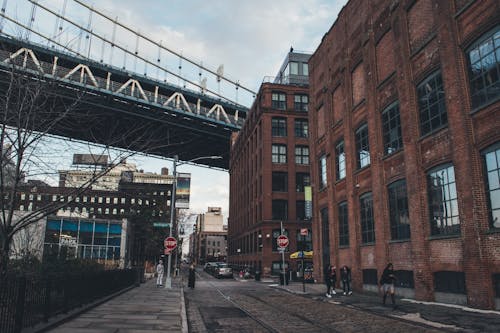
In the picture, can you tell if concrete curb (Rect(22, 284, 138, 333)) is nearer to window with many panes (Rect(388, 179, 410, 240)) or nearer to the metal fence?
the metal fence

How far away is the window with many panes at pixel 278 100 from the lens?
54.2 metres

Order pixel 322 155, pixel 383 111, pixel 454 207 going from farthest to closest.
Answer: pixel 322 155, pixel 383 111, pixel 454 207

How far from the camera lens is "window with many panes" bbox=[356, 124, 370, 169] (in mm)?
24123

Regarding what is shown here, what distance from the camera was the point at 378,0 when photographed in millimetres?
23703

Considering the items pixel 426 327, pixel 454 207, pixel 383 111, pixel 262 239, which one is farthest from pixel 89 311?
pixel 262 239

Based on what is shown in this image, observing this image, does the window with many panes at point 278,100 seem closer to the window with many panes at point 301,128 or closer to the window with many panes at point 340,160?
the window with many panes at point 301,128

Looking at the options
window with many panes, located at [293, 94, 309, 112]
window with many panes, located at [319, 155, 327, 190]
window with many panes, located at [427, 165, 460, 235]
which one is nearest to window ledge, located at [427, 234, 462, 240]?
window with many panes, located at [427, 165, 460, 235]

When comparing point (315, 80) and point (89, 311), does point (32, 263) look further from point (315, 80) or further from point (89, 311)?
point (315, 80)

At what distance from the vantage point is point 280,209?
52094mm

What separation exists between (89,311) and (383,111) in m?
17.4

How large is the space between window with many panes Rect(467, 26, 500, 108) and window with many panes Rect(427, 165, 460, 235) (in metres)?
3.08

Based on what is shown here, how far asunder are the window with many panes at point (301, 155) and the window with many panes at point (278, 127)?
113 inches

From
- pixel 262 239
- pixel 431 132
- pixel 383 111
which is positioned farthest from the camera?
pixel 262 239

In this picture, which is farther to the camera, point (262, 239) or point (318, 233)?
point (262, 239)
